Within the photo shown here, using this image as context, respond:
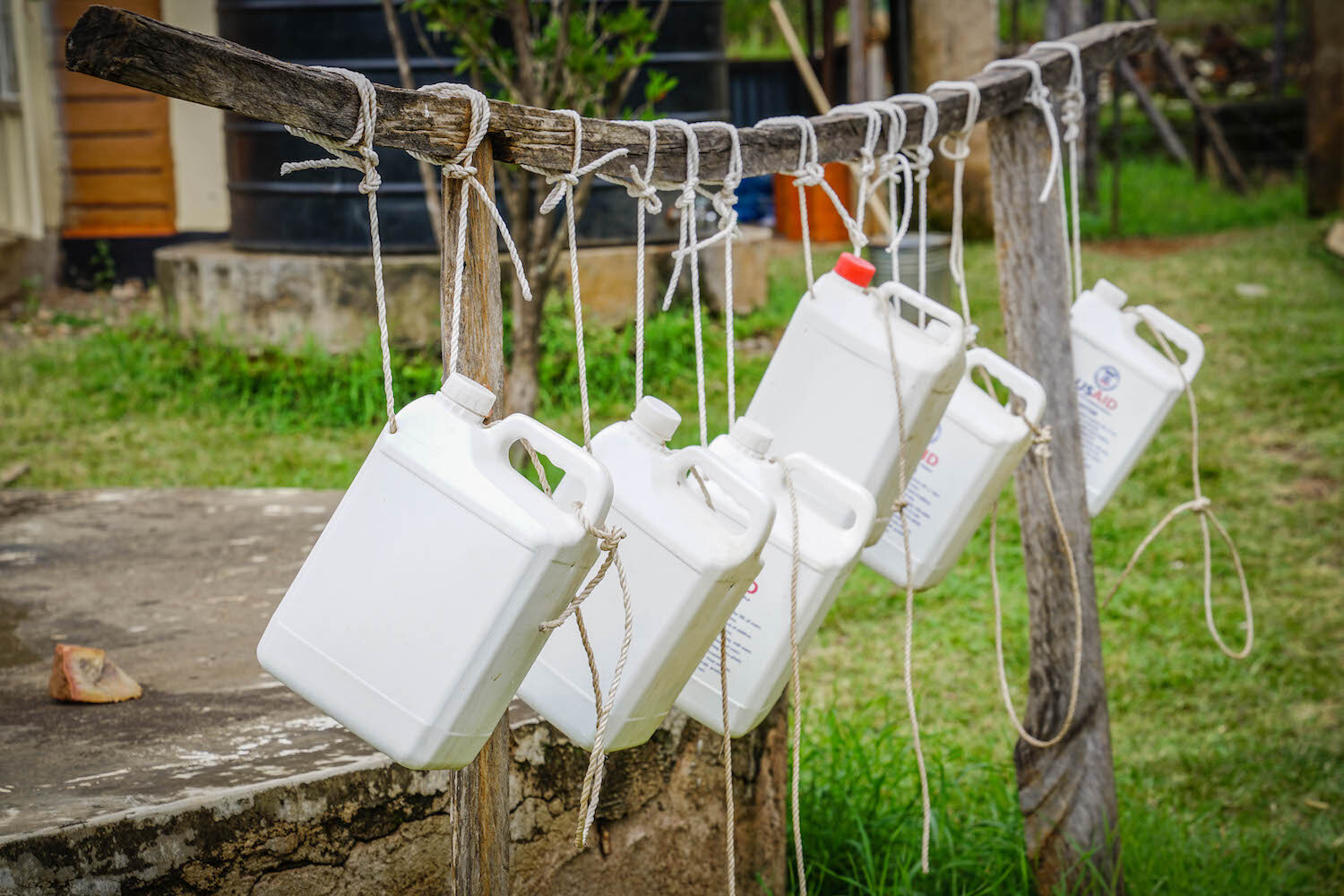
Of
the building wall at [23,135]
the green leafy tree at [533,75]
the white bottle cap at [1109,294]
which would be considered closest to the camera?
the white bottle cap at [1109,294]

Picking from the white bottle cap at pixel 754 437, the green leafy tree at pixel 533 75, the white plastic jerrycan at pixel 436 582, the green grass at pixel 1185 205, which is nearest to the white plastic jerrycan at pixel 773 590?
the white bottle cap at pixel 754 437

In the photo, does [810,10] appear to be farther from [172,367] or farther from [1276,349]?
[172,367]

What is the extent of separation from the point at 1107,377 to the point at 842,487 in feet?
3.10

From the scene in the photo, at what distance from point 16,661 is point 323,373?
Result: 314 cm

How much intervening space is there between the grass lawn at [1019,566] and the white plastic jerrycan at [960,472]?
0.85 m

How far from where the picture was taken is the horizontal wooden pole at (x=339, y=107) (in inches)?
38.0

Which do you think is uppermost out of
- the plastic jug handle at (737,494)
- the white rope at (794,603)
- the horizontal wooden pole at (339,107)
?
the horizontal wooden pole at (339,107)

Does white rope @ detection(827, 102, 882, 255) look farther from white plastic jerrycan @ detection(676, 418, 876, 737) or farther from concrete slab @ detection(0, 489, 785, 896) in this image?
concrete slab @ detection(0, 489, 785, 896)

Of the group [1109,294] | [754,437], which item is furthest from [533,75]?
[754,437]

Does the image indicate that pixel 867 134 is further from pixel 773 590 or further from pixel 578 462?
pixel 578 462

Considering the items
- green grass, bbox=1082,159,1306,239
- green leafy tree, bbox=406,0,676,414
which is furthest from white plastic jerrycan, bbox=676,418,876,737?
green grass, bbox=1082,159,1306,239

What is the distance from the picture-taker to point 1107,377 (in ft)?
7.07

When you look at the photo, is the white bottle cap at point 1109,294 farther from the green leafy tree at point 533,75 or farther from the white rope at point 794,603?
the green leafy tree at point 533,75

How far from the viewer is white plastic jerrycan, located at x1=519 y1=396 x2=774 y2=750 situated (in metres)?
1.23
